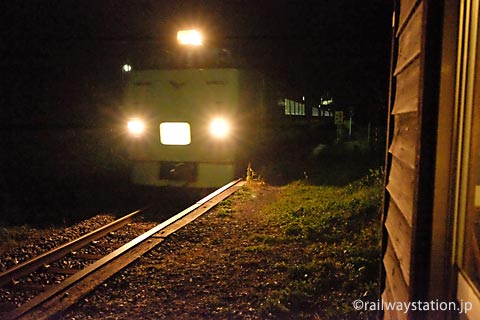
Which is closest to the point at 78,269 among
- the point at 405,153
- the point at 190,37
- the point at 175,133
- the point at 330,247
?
the point at 330,247

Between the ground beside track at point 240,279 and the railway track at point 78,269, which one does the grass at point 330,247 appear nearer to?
the ground beside track at point 240,279

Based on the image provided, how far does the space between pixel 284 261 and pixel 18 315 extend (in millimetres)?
2936

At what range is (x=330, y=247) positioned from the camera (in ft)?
18.4

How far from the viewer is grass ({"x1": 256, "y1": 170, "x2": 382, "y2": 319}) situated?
13.3ft

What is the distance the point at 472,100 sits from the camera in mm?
1470

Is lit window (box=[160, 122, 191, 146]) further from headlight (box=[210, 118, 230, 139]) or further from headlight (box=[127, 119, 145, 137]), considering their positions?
headlight (box=[210, 118, 230, 139])

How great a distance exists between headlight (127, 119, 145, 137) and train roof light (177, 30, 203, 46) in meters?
2.33

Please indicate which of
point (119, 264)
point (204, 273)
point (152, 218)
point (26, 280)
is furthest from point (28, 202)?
point (204, 273)

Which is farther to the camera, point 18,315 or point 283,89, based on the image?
point 283,89

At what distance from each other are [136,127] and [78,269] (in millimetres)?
5737

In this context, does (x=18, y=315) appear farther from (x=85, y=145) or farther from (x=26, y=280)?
(x=85, y=145)

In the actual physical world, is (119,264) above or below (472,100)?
below

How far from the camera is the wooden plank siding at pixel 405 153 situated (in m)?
1.86

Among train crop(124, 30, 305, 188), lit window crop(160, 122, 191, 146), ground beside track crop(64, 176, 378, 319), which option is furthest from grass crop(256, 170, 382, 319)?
lit window crop(160, 122, 191, 146)
